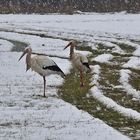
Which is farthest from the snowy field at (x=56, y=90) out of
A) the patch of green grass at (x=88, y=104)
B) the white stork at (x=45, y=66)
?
the white stork at (x=45, y=66)

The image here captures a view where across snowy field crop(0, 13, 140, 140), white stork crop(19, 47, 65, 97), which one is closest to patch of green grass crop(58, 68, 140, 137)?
snowy field crop(0, 13, 140, 140)

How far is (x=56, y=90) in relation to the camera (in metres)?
21.3

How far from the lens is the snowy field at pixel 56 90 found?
545 inches

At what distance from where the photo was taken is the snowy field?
13.8 meters

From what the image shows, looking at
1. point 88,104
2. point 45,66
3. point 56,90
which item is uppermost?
point 45,66

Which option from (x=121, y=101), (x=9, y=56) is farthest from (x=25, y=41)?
(x=121, y=101)

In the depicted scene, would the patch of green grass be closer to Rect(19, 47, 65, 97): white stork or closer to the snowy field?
the snowy field

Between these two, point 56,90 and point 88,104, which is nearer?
point 88,104

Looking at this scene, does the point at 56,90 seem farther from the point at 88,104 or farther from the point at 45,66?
the point at 88,104

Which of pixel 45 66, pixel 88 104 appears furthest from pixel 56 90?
pixel 88 104

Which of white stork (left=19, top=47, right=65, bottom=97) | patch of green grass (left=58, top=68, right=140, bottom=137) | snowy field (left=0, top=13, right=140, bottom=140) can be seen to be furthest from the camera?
white stork (left=19, top=47, right=65, bottom=97)

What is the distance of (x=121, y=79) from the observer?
2412cm

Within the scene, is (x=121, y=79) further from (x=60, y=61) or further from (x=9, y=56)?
(x=9, y=56)

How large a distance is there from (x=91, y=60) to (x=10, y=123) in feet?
60.2
